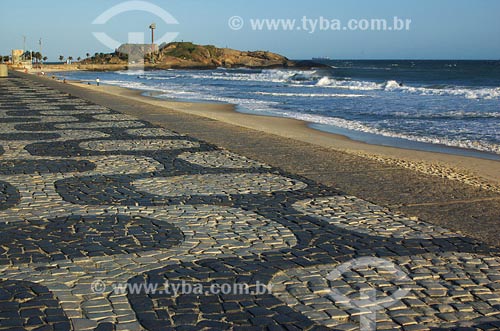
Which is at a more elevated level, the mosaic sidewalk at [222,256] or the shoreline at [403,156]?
the mosaic sidewalk at [222,256]

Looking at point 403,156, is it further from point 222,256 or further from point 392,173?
point 222,256

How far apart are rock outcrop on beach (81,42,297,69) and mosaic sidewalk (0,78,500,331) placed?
115444mm

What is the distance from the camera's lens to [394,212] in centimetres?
576

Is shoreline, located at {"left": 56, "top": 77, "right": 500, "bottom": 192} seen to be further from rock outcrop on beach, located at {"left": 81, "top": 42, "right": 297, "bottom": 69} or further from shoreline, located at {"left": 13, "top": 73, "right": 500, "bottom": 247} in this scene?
rock outcrop on beach, located at {"left": 81, "top": 42, "right": 297, "bottom": 69}

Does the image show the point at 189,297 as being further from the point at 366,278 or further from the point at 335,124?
the point at 335,124

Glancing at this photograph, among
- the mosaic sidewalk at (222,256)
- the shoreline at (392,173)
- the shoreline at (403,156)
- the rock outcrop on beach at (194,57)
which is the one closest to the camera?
the mosaic sidewalk at (222,256)

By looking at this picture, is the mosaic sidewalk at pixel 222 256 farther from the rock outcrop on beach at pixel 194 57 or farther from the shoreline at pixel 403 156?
the rock outcrop on beach at pixel 194 57

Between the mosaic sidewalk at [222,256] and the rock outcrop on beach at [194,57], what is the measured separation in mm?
115444

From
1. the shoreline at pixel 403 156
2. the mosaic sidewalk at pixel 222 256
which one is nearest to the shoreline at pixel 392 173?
the shoreline at pixel 403 156

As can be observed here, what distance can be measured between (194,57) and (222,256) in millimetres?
138608

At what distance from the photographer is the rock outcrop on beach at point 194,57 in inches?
5028

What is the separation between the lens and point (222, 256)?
173 inches

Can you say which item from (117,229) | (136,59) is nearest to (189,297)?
(117,229)

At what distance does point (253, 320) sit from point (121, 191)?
345 cm
